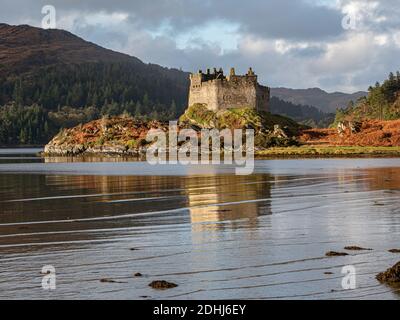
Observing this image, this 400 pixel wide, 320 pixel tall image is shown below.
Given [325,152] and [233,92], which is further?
[233,92]

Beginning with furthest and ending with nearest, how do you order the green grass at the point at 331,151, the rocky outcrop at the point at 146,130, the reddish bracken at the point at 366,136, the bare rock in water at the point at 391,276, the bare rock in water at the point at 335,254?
the rocky outcrop at the point at 146,130
the reddish bracken at the point at 366,136
the green grass at the point at 331,151
the bare rock in water at the point at 335,254
the bare rock in water at the point at 391,276

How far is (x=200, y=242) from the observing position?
71.1 ft

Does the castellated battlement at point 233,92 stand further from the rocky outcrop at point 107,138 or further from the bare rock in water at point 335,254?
the bare rock in water at point 335,254

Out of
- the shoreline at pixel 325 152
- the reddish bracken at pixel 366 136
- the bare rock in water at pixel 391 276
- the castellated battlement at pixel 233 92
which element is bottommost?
the bare rock in water at pixel 391 276

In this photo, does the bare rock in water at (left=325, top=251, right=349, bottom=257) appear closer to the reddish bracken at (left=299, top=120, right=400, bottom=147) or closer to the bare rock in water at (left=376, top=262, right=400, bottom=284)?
the bare rock in water at (left=376, top=262, right=400, bottom=284)

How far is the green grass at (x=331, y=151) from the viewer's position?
108312 mm

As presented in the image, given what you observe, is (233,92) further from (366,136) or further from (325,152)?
(325,152)

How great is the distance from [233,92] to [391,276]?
5137 inches

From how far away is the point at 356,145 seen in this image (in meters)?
121

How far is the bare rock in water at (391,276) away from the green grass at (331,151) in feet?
302

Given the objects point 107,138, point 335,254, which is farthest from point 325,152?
point 335,254

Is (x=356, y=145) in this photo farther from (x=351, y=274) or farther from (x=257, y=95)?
(x=351, y=274)

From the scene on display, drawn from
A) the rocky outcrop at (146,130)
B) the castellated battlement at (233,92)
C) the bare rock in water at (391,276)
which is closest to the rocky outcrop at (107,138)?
the rocky outcrop at (146,130)
